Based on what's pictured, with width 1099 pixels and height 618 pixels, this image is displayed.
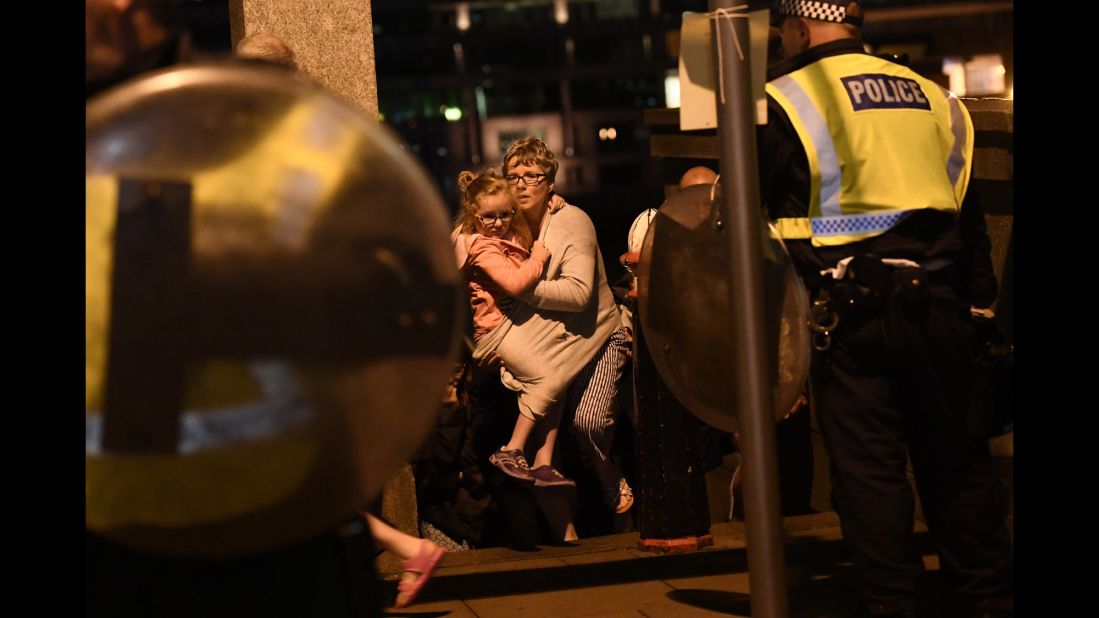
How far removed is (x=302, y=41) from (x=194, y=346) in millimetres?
4131

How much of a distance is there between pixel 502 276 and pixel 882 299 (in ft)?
7.14

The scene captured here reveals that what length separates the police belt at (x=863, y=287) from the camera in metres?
4.64

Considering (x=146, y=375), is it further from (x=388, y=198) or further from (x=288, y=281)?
(x=388, y=198)

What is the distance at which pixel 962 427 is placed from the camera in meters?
4.80

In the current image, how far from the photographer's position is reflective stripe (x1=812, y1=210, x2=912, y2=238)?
4719 mm

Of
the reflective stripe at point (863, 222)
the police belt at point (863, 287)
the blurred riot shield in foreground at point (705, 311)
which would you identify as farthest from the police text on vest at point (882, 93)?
the blurred riot shield in foreground at point (705, 311)

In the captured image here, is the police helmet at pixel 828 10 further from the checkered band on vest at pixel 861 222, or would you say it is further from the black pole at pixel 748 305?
the black pole at pixel 748 305

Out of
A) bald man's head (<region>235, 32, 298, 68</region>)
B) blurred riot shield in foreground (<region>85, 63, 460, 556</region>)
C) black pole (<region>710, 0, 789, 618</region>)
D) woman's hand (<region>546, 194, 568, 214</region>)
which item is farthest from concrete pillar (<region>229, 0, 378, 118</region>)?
blurred riot shield in foreground (<region>85, 63, 460, 556</region>)

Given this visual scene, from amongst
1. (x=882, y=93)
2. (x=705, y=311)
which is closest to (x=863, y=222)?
(x=882, y=93)

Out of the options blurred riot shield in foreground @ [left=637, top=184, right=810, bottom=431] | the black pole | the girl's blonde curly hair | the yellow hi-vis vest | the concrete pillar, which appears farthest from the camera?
the girl's blonde curly hair

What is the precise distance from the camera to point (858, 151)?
15.5ft

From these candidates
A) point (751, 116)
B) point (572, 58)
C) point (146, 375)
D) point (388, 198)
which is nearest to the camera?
point (146, 375)

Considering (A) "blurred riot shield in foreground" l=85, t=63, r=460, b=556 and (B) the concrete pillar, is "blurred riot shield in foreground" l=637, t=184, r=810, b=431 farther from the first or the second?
(B) the concrete pillar
